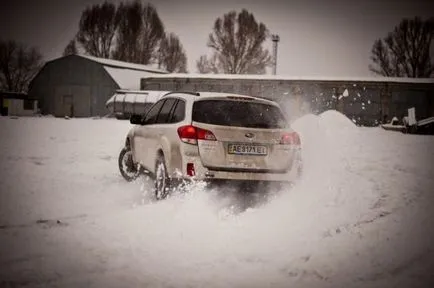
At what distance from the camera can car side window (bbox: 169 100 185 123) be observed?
641 cm

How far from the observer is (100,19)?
67.6 metres

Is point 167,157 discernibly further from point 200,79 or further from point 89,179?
point 200,79

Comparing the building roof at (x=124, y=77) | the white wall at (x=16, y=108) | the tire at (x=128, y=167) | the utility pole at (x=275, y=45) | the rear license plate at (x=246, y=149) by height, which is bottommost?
the tire at (x=128, y=167)

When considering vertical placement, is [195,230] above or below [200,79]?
below

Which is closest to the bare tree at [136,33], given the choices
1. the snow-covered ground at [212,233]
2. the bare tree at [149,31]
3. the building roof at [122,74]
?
the bare tree at [149,31]

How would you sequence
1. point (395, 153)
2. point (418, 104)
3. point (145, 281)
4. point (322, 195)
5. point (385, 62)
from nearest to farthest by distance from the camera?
point (145, 281)
point (322, 195)
point (395, 153)
point (418, 104)
point (385, 62)

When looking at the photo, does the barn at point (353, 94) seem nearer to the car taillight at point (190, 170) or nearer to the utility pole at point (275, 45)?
the utility pole at point (275, 45)

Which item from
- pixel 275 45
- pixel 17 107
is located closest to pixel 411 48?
pixel 275 45

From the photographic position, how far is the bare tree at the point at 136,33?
6631 centimetres

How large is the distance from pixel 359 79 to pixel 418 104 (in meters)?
4.83

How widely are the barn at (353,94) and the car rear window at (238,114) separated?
28554 millimetres

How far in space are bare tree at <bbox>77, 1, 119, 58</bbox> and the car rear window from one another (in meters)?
64.8

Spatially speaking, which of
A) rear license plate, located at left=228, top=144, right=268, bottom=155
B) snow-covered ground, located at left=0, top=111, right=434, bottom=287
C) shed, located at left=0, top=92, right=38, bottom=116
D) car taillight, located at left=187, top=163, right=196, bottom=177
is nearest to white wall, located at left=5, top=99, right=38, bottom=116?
shed, located at left=0, top=92, right=38, bottom=116

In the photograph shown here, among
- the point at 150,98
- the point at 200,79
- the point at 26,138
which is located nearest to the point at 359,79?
the point at 200,79
